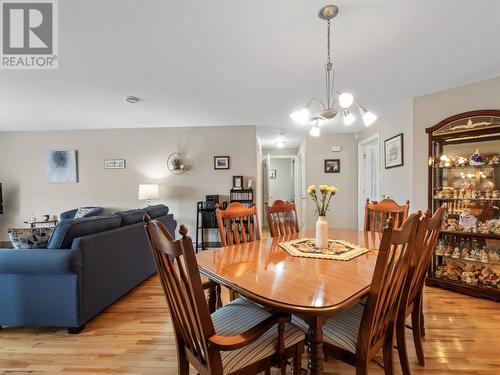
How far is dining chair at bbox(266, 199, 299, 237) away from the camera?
214 centimetres

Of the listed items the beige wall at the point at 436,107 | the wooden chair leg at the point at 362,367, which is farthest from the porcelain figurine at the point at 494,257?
the wooden chair leg at the point at 362,367

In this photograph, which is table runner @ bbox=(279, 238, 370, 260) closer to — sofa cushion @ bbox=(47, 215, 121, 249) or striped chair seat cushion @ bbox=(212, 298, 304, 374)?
striped chair seat cushion @ bbox=(212, 298, 304, 374)

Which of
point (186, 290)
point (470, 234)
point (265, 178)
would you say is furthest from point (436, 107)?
point (265, 178)

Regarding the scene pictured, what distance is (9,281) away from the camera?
1.80 metres

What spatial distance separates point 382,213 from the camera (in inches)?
87.3

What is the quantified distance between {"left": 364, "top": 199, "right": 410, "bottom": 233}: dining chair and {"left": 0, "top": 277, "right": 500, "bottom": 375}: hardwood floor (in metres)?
0.84

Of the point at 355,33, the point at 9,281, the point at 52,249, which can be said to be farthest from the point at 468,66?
the point at 9,281

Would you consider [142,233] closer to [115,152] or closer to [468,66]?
[115,152]

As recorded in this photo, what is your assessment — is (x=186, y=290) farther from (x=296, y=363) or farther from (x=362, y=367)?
(x=362, y=367)

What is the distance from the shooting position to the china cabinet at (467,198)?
2.36m

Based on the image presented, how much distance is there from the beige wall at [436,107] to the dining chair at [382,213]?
100 centimetres

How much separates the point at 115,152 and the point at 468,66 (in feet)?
17.4

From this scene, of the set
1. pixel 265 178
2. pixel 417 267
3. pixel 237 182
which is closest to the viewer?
pixel 417 267

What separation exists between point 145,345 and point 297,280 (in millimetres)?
1377
